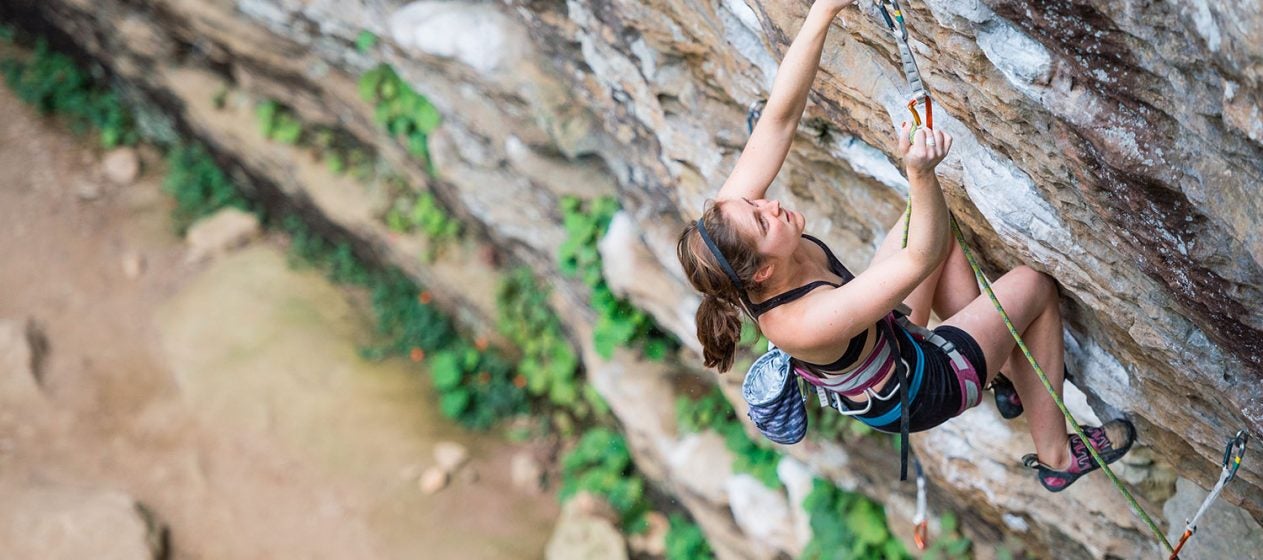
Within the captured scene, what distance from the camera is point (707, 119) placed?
5.02 metres

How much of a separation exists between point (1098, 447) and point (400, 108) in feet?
18.7

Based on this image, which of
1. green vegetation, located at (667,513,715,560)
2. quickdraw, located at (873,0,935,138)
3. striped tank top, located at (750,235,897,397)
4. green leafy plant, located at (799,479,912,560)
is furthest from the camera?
green vegetation, located at (667,513,715,560)

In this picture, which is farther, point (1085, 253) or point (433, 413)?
point (433, 413)

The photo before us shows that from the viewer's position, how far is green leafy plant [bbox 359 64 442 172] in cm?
775

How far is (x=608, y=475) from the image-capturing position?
8281 mm

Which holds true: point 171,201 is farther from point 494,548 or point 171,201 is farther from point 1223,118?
point 1223,118

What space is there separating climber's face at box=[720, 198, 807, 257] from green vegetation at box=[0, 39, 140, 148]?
9551mm

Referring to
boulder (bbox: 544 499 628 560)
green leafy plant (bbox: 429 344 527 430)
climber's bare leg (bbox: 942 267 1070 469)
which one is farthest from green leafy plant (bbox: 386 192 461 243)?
climber's bare leg (bbox: 942 267 1070 469)

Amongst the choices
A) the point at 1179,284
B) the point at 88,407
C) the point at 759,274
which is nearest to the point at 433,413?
the point at 88,407

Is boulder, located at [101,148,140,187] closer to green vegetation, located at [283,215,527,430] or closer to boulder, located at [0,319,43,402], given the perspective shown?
green vegetation, located at [283,215,527,430]

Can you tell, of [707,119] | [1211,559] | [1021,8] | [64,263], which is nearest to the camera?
[1021,8]

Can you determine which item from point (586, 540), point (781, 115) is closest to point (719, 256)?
point (781, 115)

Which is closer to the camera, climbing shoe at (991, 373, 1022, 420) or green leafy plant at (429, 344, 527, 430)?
climbing shoe at (991, 373, 1022, 420)

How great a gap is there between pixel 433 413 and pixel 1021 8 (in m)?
7.03
